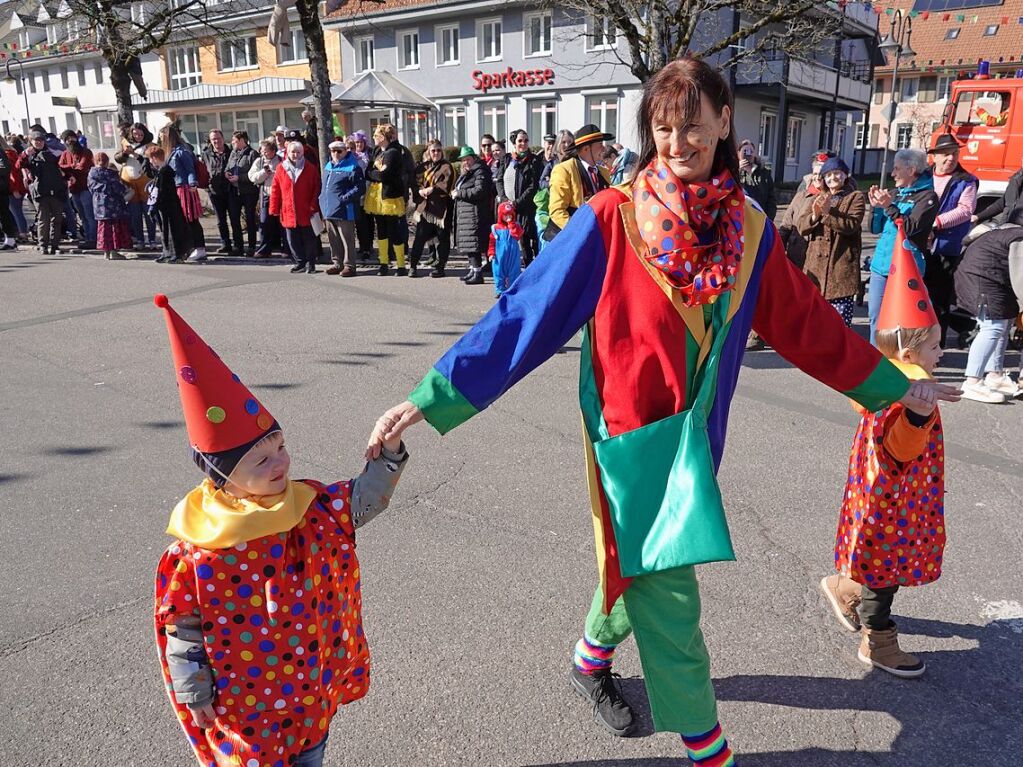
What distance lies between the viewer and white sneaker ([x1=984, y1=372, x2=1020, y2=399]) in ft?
19.9

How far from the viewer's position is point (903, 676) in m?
2.83

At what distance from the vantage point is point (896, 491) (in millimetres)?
2699

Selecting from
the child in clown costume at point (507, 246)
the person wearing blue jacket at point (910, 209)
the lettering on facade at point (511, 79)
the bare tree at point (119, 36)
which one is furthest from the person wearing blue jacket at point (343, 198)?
the lettering on facade at point (511, 79)

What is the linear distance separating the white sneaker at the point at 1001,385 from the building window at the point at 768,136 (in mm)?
28432

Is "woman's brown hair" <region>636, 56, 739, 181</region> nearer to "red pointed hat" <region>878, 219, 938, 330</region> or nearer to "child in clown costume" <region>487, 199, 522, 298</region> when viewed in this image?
"red pointed hat" <region>878, 219, 938, 330</region>

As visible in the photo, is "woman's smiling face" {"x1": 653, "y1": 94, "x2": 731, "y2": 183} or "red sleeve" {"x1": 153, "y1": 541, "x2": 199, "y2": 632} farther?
"woman's smiling face" {"x1": 653, "y1": 94, "x2": 731, "y2": 183}

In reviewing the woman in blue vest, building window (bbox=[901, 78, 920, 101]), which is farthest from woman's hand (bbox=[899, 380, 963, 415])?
building window (bbox=[901, 78, 920, 101])

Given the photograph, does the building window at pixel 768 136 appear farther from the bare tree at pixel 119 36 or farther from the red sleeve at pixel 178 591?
the red sleeve at pixel 178 591

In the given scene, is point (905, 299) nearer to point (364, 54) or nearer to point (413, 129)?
point (413, 129)

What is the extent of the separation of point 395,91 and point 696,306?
2019 cm

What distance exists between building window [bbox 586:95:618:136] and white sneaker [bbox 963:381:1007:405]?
2241cm

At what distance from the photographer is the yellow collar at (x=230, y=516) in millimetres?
1775

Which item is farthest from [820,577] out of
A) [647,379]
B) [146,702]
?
[146,702]

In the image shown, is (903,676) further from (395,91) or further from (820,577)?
(395,91)
